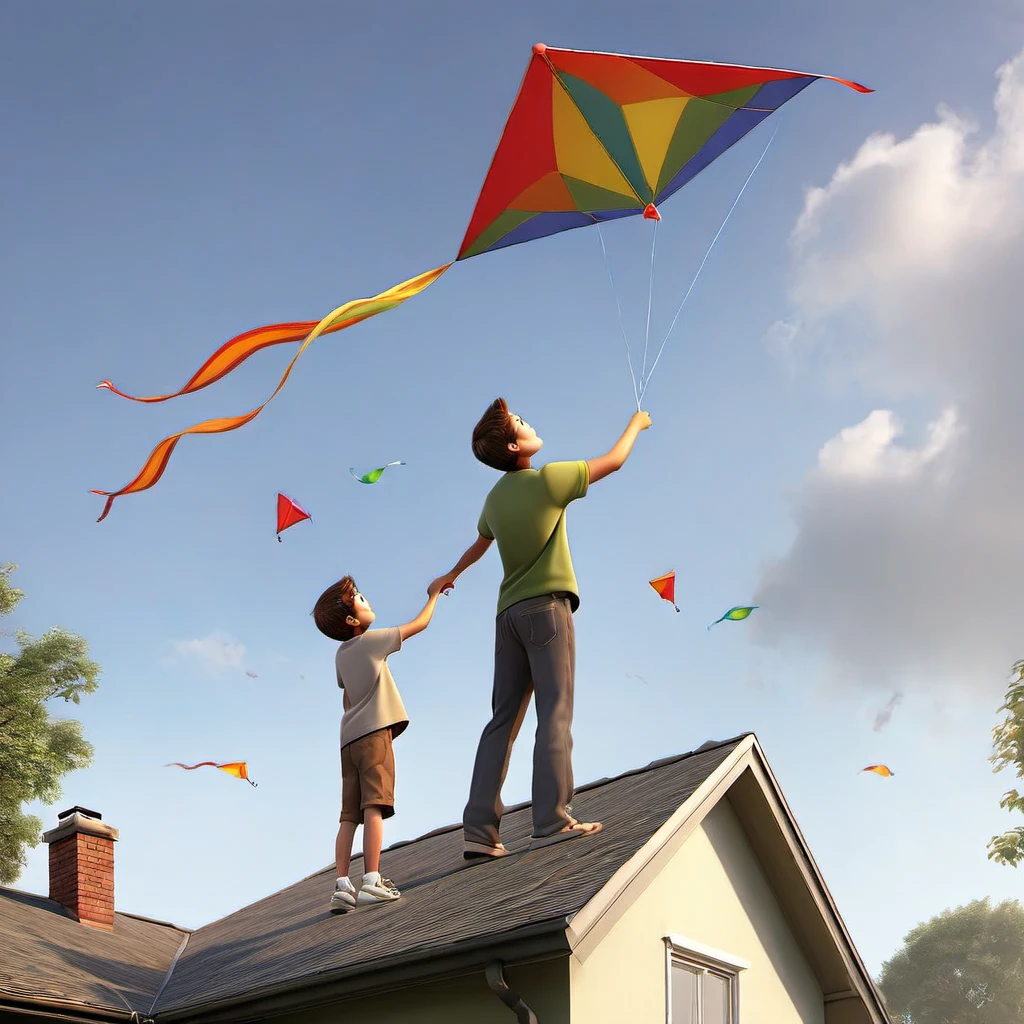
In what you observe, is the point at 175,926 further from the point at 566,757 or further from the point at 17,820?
the point at 17,820

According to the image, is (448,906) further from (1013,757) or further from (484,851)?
(1013,757)

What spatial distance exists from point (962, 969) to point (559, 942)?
165 ft

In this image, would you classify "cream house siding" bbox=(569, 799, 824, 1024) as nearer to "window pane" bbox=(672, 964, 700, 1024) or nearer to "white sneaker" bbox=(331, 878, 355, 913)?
"window pane" bbox=(672, 964, 700, 1024)

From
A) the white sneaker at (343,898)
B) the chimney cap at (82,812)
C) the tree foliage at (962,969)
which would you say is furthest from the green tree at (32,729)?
the tree foliage at (962,969)

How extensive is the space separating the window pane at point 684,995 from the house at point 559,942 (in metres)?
0.02

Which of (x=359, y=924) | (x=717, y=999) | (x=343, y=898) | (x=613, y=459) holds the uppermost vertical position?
(x=613, y=459)

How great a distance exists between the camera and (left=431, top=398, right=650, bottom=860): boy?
9.13 meters

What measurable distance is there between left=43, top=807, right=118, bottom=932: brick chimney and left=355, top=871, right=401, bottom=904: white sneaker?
16.7 ft

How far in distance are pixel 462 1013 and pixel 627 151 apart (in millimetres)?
6477

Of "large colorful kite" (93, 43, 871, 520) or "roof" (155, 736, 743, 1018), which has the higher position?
"large colorful kite" (93, 43, 871, 520)

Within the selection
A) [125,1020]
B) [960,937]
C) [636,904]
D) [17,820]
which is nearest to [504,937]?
[636,904]

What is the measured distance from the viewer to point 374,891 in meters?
9.84

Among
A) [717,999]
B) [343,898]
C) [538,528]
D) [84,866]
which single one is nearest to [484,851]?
[343,898]

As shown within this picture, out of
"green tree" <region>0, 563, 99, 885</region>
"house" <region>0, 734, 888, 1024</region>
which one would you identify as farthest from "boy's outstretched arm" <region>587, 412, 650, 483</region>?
"green tree" <region>0, 563, 99, 885</region>
